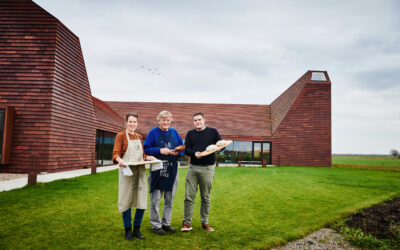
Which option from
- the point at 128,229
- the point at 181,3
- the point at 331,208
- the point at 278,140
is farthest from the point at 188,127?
the point at 128,229

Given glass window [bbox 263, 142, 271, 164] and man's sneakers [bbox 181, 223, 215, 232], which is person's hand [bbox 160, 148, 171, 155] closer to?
man's sneakers [bbox 181, 223, 215, 232]

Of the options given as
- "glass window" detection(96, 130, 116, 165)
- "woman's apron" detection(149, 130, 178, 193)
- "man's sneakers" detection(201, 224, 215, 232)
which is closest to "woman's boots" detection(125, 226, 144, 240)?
"woman's apron" detection(149, 130, 178, 193)

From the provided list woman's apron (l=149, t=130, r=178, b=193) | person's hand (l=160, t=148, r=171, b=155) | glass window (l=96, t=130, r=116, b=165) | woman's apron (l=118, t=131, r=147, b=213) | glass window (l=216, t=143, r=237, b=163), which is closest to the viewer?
woman's apron (l=118, t=131, r=147, b=213)

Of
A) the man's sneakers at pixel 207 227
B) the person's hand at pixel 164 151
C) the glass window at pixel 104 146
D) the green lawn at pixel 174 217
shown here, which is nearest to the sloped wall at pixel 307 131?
the glass window at pixel 104 146

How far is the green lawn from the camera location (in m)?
3.56

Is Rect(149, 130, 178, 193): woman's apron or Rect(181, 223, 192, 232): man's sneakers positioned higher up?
Rect(149, 130, 178, 193): woman's apron

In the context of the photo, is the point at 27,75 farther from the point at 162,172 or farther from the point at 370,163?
the point at 370,163

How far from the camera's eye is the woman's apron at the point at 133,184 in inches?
140

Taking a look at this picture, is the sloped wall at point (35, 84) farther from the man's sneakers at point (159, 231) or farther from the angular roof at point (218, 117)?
the angular roof at point (218, 117)

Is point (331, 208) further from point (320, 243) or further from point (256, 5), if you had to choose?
point (256, 5)

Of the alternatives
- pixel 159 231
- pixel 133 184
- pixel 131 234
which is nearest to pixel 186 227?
pixel 159 231

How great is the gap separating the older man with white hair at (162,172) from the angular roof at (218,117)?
57.2ft

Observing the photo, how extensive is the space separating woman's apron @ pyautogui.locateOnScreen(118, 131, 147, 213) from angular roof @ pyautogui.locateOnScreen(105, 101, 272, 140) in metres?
17.8

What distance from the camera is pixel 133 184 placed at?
12.0 ft
